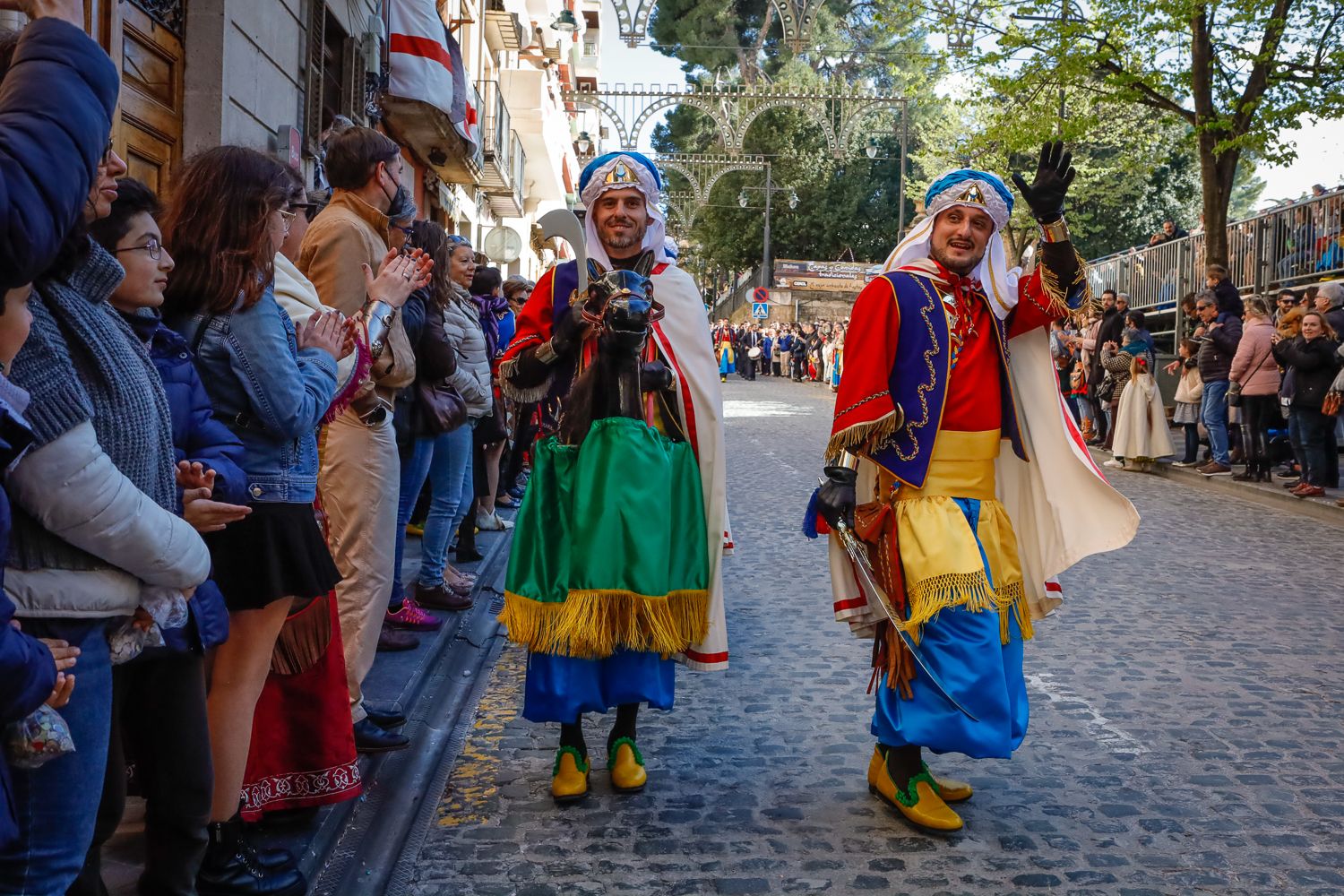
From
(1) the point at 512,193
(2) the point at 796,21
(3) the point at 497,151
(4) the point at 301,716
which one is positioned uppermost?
(2) the point at 796,21

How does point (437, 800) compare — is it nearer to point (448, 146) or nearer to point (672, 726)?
point (672, 726)

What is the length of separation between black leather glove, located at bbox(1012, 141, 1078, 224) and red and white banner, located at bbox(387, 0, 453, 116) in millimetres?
12764

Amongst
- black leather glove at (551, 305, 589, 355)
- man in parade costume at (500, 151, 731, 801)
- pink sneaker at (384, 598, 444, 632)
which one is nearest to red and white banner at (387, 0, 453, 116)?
pink sneaker at (384, 598, 444, 632)

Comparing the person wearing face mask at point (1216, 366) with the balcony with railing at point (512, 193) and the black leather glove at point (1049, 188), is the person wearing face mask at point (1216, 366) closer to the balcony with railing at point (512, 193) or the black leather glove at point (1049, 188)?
the black leather glove at point (1049, 188)

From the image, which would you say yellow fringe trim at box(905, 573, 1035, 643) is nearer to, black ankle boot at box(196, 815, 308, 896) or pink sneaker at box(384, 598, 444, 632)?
black ankle boot at box(196, 815, 308, 896)

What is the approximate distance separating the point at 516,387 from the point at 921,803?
1.86 m

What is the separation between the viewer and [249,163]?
321 cm

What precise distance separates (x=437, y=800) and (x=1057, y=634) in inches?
144

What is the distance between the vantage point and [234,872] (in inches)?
130

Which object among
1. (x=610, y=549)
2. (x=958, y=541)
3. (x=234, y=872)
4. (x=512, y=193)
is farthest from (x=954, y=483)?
(x=512, y=193)

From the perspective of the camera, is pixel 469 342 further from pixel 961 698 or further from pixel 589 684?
pixel 961 698

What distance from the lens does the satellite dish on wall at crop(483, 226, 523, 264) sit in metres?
22.9

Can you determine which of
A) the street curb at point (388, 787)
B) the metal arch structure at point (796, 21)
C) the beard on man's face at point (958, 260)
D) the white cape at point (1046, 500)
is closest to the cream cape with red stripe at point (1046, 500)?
the white cape at point (1046, 500)

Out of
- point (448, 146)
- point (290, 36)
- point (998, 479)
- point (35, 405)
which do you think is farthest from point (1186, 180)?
point (35, 405)
